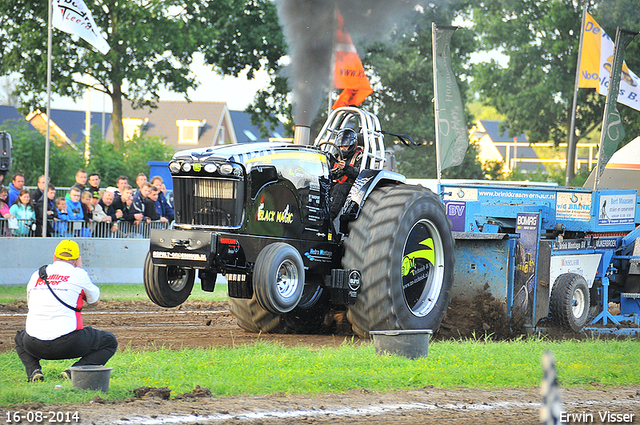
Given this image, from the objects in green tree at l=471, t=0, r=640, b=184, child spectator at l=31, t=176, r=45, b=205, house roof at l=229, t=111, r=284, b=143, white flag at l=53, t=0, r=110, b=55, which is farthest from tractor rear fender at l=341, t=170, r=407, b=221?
house roof at l=229, t=111, r=284, b=143

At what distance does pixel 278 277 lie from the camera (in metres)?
7.75

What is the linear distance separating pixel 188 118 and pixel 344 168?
51.7 metres

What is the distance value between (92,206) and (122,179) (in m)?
0.87

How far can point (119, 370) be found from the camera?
6777mm

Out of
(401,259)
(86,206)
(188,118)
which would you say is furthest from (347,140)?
(188,118)

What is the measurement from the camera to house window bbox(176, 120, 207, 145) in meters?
57.2

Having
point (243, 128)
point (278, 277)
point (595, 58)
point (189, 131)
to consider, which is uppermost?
point (243, 128)

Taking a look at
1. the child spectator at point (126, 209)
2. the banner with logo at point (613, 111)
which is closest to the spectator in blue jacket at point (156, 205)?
the child spectator at point (126, 209)

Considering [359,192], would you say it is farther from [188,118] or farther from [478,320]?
[188,118]

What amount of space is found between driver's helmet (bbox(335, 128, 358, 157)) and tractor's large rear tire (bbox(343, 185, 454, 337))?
0.57 m

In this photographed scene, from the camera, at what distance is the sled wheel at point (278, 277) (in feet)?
24.5

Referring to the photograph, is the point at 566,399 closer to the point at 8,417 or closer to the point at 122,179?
the point at 8,417

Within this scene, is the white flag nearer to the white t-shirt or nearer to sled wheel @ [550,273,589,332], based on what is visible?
sled wheel @ [550,273,589,332]

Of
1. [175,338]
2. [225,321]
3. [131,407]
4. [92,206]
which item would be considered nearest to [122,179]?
[92,206]
